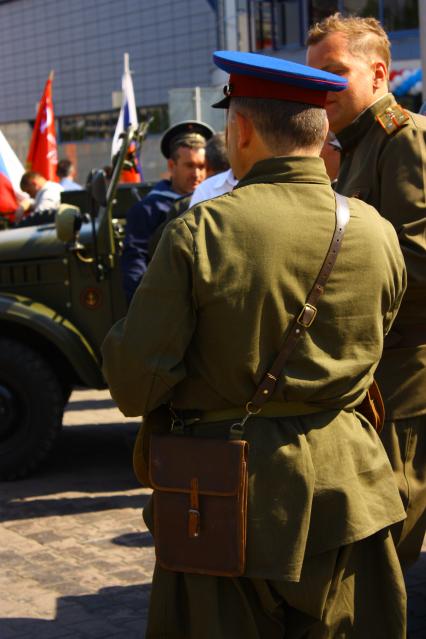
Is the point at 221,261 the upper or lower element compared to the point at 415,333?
upper

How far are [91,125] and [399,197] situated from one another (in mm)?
32692

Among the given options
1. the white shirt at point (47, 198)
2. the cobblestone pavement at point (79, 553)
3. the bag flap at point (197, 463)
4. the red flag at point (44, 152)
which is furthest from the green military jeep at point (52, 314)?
the red flag at point (44, 152)

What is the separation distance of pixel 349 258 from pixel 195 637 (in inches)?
38.2

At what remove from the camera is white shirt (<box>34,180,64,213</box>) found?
461 inches

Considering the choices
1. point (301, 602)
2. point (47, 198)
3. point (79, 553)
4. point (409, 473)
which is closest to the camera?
point (301, 602)

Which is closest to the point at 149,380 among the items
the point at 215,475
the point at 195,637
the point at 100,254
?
the point at 215,475

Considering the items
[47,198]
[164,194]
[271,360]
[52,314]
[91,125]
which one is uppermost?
[271,360]

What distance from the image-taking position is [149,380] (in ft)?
8.61

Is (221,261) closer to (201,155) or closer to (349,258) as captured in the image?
(349,258)

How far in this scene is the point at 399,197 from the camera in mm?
3439

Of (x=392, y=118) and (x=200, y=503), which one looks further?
(x=392, y=118)

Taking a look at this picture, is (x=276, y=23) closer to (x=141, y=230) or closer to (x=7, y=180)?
(x=7, y=180)

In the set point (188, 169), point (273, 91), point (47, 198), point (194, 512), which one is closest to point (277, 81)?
point (273, 91)

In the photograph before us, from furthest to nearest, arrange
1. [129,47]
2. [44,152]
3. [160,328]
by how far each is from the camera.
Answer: [129,47] < [44,152] < [160,328]
